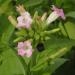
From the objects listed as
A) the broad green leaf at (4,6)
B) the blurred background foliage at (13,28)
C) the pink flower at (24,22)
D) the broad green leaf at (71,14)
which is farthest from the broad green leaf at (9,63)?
the broad green leaf at (71,14)

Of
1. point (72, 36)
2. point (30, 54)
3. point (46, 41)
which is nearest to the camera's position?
point (30, 54)

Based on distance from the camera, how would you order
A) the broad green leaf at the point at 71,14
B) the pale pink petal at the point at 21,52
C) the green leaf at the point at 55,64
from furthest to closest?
the broad green leaf at the point at 71,14 < the green leaf at the point at 55,64 < the pale pink petal at the point at 21,52

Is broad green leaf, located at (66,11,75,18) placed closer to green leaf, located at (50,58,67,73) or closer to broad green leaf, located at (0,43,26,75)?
green leaf, located at (50,58,67,73)

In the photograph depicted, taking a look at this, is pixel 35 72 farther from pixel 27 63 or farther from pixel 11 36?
pixel 11 36

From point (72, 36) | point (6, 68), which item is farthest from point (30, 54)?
point (72, 36)

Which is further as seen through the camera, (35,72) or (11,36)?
(11,36)

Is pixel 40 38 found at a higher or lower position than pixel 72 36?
higher

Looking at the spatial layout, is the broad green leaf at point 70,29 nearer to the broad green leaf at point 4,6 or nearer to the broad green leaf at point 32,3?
the broad green leaf at point 32,3
